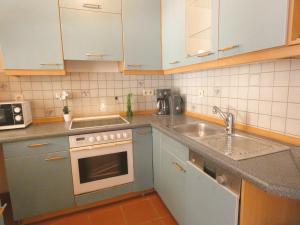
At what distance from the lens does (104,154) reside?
5.75 feet

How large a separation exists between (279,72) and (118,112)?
164 centimetres

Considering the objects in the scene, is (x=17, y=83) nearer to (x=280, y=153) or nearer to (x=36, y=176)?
(x=36, y=176)

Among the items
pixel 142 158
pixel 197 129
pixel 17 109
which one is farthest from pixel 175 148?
pixel 17 109

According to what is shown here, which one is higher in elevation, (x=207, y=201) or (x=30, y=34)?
(x=30, y=34)

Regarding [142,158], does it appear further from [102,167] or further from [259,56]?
[259,56]

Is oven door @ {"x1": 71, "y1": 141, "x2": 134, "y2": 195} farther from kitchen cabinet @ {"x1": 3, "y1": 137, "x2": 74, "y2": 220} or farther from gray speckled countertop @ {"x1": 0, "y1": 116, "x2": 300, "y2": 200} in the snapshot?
gray speckled countertop @ {"x1": 0, "y1": 116, "x2": 300, "y2": 200}

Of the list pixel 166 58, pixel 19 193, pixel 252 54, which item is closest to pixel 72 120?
pixel 19 193

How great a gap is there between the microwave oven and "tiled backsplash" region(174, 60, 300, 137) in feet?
5.61

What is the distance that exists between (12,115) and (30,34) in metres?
0.72

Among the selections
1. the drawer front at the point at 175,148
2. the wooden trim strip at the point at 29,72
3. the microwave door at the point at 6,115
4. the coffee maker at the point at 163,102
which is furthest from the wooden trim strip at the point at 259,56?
the microwave door at the point at 6,115

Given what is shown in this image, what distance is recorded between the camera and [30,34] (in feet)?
5.28

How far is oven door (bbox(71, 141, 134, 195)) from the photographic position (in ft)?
5.54

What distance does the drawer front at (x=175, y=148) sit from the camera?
50.6 inches

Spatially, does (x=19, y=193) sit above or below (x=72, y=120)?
below
